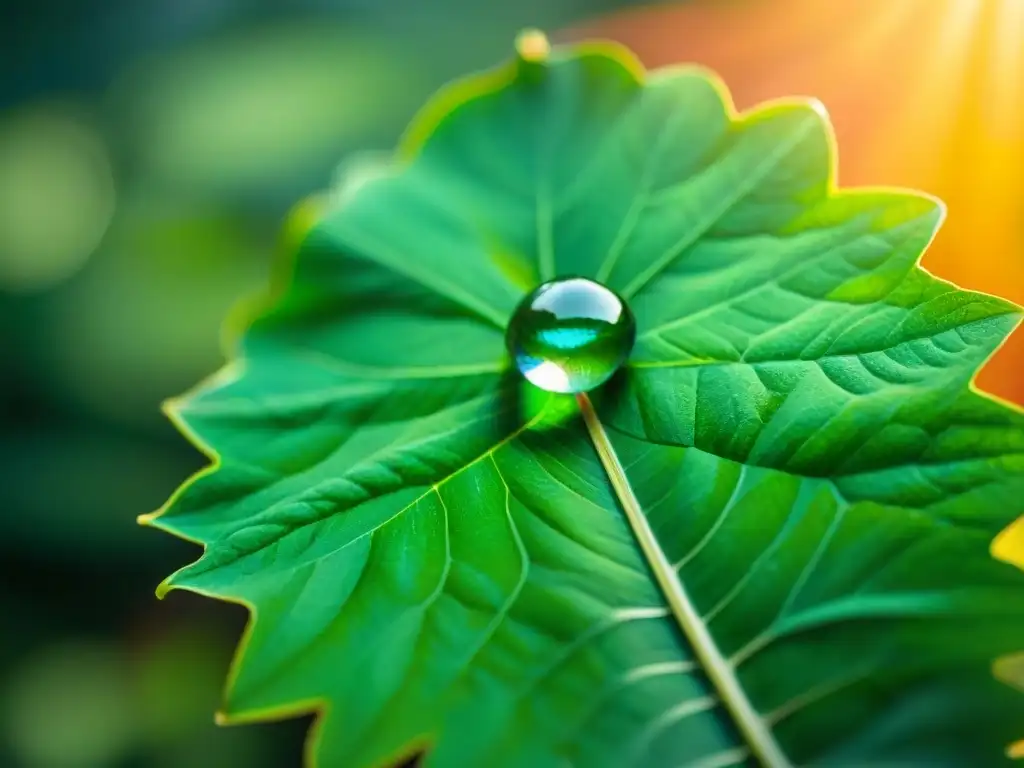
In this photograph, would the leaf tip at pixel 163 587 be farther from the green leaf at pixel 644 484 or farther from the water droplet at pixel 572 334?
the water droplet at pixel 572 334

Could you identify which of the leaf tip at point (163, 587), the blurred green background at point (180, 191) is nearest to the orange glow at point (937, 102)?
the blurred green background at point (180, 191)

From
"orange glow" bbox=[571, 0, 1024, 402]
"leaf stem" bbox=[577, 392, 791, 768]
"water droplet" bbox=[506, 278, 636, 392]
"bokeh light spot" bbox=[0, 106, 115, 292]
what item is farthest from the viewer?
"bokeh light spot" bbox=[0, 106, 115, 292]

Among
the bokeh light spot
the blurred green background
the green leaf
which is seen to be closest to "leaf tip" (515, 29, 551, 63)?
the green leaf

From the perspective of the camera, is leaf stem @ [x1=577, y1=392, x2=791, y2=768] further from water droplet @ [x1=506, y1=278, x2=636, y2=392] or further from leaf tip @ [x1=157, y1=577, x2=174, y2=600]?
leaf tip @ [x1=157, y1=577, x2=174, y2=600]

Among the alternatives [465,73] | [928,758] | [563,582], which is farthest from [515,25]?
[928,758]

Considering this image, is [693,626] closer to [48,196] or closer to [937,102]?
[937,102]

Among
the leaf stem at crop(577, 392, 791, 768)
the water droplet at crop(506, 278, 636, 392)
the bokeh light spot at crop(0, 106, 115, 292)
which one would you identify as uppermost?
the bokeh light spot at crop(0, 106, 115, 292)

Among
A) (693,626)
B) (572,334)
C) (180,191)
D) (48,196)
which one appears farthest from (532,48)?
(48,196)
